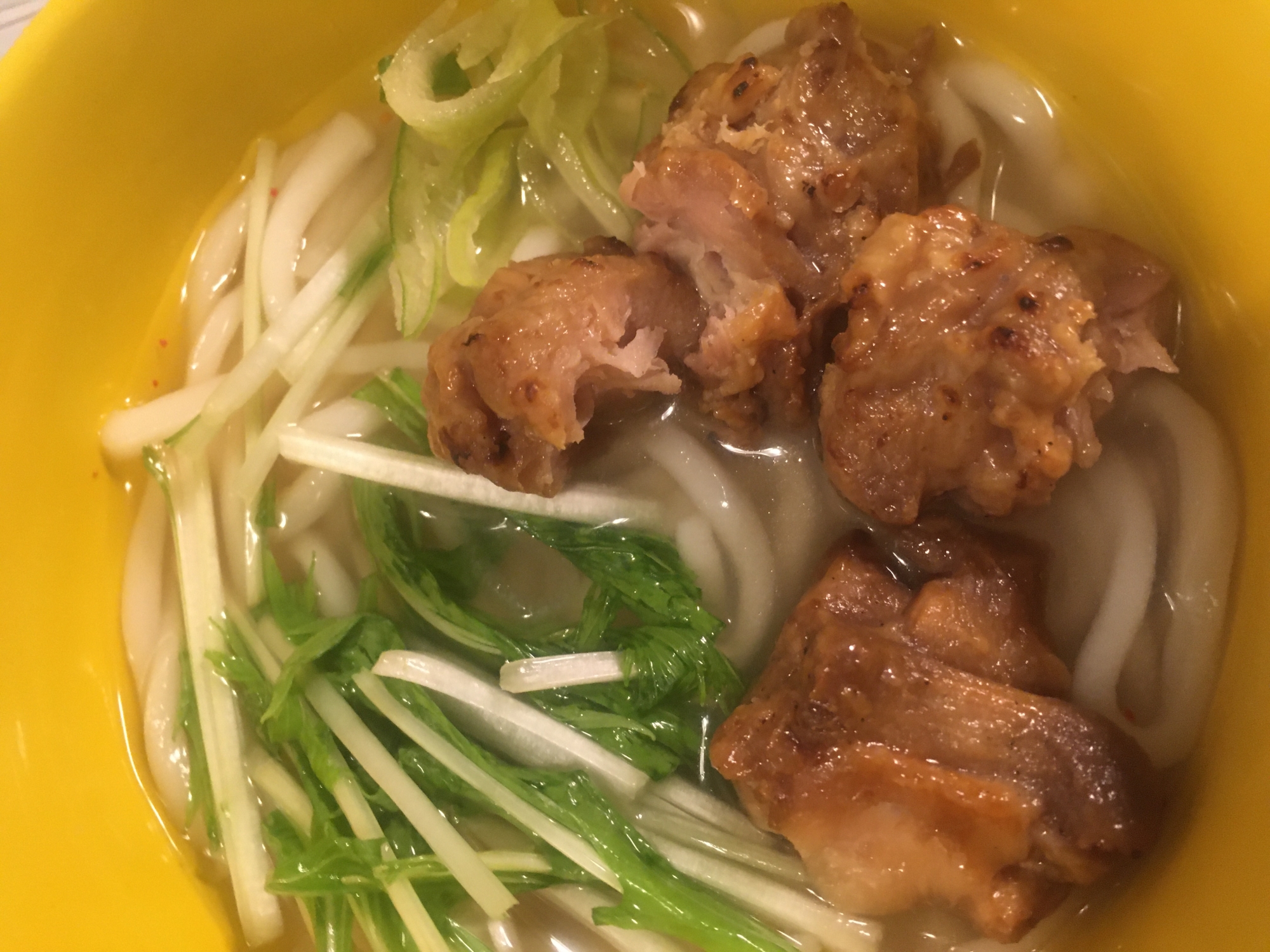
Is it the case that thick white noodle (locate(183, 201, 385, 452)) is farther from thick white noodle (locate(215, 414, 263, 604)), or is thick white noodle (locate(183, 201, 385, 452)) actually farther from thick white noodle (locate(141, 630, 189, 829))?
thick white noodle (locate(141, 630, 189, 829))

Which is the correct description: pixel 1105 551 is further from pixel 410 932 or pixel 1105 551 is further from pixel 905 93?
pixel 410 932

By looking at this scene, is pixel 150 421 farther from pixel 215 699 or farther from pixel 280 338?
pixel 215 699

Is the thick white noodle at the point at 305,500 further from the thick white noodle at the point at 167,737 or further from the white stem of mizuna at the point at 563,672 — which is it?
Answer: the white stem of mizuna at the point at 563,672

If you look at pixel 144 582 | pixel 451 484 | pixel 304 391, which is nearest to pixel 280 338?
pixel 304 391

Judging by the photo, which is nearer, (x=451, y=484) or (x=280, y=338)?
(x=451, y=484)

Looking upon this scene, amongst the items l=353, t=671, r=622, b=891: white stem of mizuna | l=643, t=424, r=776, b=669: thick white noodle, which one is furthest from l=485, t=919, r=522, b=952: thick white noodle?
l=643, t=424, r=776, b=669: thick white noodle

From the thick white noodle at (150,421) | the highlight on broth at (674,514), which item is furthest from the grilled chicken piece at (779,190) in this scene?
the thick white noodle at (150,421)
